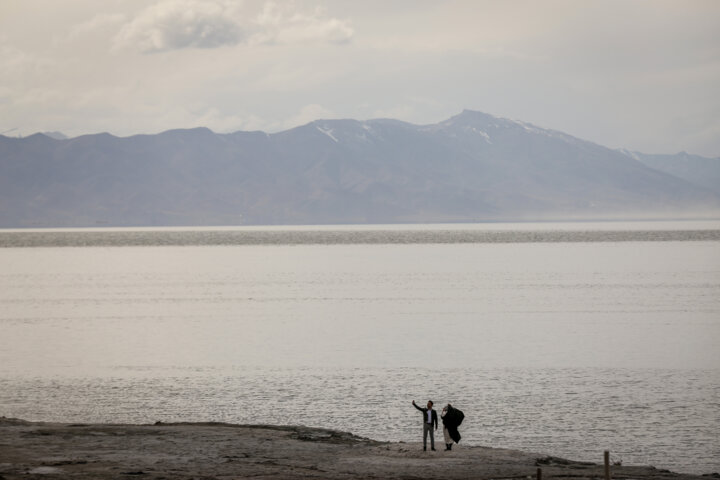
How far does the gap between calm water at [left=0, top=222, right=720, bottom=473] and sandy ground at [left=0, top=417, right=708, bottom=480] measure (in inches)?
132

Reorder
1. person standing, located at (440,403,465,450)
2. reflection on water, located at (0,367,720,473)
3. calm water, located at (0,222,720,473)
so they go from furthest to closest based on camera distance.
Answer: calm water, located at (0,222,720,473) → reflection on water, located at (0,367,720,473) → person standing, located at (440,403,465,450)

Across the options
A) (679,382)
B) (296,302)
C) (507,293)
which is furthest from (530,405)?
(507,293)

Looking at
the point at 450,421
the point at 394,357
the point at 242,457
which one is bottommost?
the point at 242,457

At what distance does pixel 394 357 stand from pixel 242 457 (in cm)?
2554

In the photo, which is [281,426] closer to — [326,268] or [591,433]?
[591,433]

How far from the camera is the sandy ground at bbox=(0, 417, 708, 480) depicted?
76.5 feet

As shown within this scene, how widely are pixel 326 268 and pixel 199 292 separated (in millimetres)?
41989

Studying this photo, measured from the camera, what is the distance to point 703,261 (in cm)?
14700

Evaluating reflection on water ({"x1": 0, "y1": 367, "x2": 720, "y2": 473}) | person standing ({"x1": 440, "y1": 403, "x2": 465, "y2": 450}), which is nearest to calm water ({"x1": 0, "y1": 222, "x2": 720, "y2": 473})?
reflection on water ({"x1": 0, "y1": 367, "x2": 720, "y2": 473})

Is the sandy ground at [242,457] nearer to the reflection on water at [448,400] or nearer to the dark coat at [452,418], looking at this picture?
the dark coat at [452,418]

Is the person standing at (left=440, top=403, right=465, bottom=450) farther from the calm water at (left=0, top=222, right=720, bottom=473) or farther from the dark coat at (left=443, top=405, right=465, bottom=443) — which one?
the calm water at (left=0, top=222, right=720, bottom=473)

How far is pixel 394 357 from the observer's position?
50.6 meters

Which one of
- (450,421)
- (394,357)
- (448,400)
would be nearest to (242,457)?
(450,421)

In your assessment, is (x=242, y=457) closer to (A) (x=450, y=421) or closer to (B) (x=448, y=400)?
(A) (x=450, y=421)
